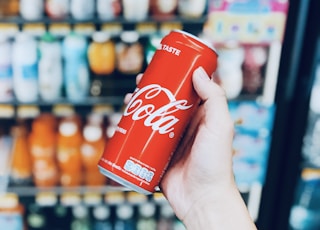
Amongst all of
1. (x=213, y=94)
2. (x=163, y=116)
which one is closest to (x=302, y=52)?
(x=213, y=94)

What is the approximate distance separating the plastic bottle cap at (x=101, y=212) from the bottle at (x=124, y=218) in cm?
5

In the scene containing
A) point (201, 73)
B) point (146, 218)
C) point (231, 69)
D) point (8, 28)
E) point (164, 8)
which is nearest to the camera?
point (201, 73)

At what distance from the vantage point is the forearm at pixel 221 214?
40.5 inches

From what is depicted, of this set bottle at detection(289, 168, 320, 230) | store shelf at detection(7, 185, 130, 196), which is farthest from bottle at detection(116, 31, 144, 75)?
bottle at detection(289, 168, 320, 230)

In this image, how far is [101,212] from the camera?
5.94ft

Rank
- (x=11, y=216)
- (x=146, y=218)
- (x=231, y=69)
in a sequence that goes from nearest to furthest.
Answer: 1. (x=231, y=69)
2. (x=11, y=216)
3. (x=146, y=218)

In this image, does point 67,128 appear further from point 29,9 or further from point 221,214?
point 221,214

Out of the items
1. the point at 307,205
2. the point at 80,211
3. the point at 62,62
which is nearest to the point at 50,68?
the point at 62,62

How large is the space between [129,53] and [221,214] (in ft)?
2.49

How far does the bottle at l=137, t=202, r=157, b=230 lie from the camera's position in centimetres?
183

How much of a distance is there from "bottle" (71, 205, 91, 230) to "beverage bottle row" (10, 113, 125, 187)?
13cm

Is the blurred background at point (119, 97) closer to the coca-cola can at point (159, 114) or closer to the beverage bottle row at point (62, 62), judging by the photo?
the beverage bottle row at point (62, 62)

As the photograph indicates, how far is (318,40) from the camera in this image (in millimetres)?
1442

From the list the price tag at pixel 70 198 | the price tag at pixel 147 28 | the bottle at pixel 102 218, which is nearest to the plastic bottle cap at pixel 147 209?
the bottle at pixel 102 218
